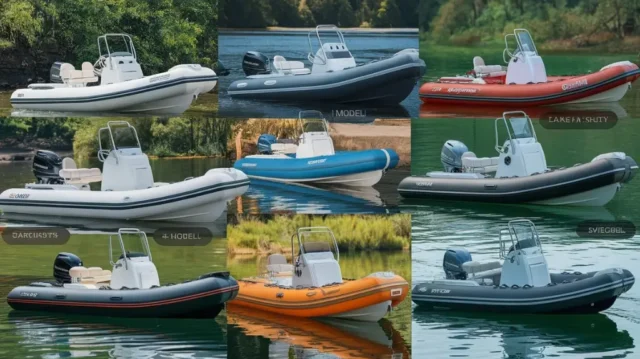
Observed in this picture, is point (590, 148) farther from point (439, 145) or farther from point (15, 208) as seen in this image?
point (15, 208)

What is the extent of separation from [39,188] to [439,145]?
6.16 meters

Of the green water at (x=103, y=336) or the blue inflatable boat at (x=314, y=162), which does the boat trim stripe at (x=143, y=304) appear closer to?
the green water at (x=103, y=336)

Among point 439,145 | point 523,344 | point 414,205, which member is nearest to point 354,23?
point 414,205

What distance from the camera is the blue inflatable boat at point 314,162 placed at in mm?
16266

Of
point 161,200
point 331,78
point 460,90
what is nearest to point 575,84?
point 460,90

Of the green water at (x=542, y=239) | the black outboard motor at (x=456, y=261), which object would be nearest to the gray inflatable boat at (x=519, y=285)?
the black outboard motor at (x=456, y=261)

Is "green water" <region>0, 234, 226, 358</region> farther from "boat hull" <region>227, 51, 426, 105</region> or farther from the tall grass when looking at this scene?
the tall grass

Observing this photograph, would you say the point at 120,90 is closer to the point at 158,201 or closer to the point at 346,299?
the point at 158,201

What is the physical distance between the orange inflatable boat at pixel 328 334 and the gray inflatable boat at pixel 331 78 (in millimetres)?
2231

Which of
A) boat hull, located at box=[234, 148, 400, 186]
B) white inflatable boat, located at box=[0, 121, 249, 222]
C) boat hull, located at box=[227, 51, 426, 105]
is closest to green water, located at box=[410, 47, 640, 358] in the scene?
boat hull, located at box=[234, 148, 400, 186]

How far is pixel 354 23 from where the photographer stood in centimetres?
1717

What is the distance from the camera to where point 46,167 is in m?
16.1

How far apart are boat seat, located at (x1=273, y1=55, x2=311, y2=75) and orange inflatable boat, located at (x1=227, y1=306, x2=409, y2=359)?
2.57m

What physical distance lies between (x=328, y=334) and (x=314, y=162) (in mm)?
2646
